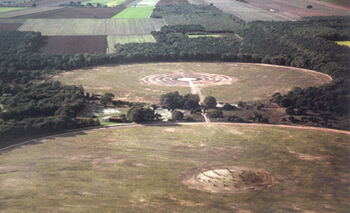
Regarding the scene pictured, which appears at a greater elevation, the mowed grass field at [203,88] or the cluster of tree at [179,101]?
the cluster of tree at [179,101]

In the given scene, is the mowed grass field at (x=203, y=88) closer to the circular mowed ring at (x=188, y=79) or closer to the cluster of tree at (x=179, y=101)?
the circular mowed ring at (x=188, y=79)

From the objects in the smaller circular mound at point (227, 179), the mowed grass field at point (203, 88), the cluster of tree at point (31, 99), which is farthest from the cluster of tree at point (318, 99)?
the cluster of tree at point (31, 99)

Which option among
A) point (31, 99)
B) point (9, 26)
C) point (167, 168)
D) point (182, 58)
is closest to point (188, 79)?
point (182, 58)

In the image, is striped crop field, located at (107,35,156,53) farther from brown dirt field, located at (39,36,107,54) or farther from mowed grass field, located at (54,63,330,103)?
mowed grass field, located at (54,63,330,103)

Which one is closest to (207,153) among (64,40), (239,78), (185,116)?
(185,116)

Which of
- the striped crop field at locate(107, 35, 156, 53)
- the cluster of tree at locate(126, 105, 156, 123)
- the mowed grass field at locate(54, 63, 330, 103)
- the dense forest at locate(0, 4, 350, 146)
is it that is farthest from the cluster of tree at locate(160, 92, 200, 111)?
the striped crop field at locate(107, 35, 156, 53)

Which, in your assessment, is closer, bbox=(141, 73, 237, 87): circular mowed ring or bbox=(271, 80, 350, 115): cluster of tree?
bbox=(271, 80, 350, 115): cluster of tree

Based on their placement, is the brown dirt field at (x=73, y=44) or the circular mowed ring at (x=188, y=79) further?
the brown dirt field at (x=73, y=44)

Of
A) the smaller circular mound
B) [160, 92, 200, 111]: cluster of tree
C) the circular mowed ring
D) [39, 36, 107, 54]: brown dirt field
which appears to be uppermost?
the smaller circular mound
